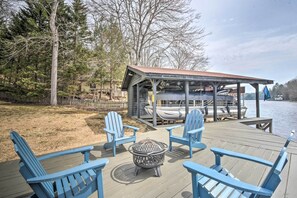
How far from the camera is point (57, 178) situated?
136cm

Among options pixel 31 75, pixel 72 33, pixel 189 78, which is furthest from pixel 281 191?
pixel 31 75

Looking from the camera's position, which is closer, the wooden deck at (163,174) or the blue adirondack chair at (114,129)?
the wooden deck at (163,174)

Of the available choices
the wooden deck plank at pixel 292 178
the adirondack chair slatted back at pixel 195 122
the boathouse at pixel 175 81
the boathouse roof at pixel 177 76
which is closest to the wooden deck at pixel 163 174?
the wooden deck plank at pixel 292 178

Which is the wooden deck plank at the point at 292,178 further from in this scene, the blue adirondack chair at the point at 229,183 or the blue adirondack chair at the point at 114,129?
the blue adirondack chair at the point at 114,129

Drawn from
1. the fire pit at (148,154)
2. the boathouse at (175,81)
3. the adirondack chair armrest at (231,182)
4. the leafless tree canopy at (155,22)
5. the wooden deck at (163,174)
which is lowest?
the wooden deck at (163,174)

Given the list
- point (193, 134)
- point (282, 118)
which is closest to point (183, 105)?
point (193, 134)

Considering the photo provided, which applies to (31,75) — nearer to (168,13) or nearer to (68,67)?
(68,67)

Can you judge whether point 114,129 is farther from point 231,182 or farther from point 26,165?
point 231,182

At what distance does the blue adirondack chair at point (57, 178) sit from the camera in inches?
54.5

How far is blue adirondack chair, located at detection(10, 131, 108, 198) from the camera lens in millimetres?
1385

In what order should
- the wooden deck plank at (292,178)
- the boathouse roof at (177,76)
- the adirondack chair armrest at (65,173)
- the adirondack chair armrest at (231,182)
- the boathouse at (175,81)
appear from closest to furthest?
the adirondack chair armrest at (231,182)
the adirondack chair armrest at (65,173)
the wooden deck plank at (292,178)
the boathouse roof at (177,76)
the boathouse at (175,81)

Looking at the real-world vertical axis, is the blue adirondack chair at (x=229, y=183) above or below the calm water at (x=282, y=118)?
above

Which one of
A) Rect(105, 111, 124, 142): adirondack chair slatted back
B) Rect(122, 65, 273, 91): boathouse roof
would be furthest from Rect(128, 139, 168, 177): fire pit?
Rect(122, 65, 273, 91): boathouse roof

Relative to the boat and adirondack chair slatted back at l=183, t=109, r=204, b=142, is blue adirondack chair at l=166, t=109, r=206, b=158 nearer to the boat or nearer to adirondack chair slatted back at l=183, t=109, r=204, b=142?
adirondack chair slatted back at l=183, t=109, r=204, b=142
